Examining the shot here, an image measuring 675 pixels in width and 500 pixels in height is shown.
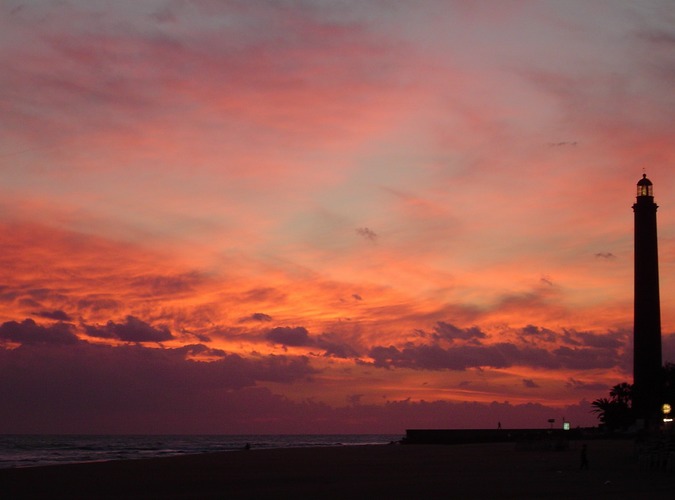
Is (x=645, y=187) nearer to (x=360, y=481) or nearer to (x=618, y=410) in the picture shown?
A: (x=618, y=410)

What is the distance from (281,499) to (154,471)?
67.5 ft

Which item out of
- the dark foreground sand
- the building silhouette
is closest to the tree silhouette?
the building silhouette

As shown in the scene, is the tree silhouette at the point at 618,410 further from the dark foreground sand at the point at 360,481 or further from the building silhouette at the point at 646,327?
the dark foreground sand at the point at 360,481

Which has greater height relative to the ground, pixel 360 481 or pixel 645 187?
pixel 645 187

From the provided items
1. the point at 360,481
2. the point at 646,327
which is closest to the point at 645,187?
the point at 646,327

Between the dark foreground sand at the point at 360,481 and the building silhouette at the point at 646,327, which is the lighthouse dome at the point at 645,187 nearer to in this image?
the building silhouette at the point at 646,327

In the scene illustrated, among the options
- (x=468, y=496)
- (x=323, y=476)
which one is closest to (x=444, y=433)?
(x=323, y=476)

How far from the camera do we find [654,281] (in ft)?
313

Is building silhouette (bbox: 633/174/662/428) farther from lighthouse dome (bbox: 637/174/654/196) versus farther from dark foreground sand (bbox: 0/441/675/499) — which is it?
dark foreground sand (bbox: 0/441/675/499)

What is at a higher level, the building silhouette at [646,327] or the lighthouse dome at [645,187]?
the lighthouse dome at [645,187]

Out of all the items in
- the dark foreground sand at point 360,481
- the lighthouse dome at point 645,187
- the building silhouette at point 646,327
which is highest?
the lighthouse dome at point 645,187

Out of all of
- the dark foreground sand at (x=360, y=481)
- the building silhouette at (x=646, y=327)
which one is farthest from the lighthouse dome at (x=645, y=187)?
the dark foreground sand at (x=360, y=481)

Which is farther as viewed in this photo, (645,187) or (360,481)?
(645,187)

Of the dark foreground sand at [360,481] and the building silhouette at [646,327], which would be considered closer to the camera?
the dark foreground sand at [360,481]
